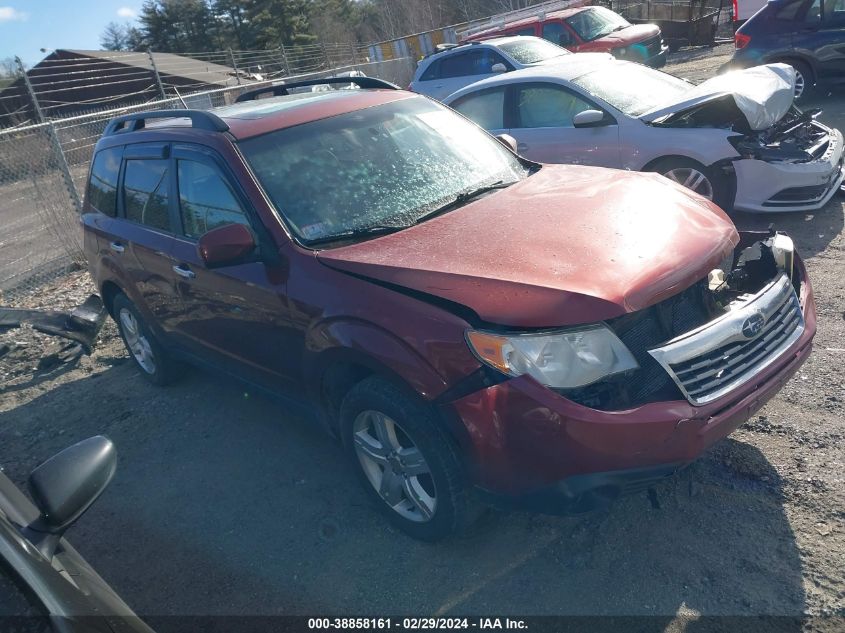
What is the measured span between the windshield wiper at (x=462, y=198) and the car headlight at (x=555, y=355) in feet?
3.49

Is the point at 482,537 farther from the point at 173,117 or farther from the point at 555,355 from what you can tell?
the point at 173,117

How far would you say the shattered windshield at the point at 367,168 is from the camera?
3.45 m

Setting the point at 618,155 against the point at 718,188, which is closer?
the point at 718,188

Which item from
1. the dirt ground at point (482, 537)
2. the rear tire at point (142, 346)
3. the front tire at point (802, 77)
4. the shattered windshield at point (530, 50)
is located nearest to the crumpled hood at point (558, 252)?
the dirt ground at point (482, 537)

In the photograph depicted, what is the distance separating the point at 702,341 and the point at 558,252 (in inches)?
26.4

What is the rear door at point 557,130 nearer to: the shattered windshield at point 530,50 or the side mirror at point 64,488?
the shattered windshield at point 530,50

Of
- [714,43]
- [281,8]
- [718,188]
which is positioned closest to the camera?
[718,188]

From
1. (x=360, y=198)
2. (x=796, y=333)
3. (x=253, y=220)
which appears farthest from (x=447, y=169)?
(x=796, y=333)

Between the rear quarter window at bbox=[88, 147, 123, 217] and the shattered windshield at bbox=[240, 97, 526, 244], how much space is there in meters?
1.81

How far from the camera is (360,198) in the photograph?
355 centimetres

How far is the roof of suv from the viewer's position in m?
3.80

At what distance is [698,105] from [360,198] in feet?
13.2

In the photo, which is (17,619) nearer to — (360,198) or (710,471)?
(360,198)

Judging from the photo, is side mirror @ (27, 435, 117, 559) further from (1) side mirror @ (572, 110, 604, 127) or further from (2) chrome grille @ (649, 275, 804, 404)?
(1) side mirror @ (572, 110, 604, 127)
